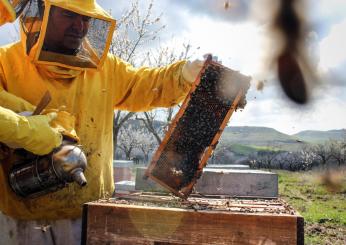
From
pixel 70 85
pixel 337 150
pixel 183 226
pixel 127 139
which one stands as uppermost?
pixel 127 139

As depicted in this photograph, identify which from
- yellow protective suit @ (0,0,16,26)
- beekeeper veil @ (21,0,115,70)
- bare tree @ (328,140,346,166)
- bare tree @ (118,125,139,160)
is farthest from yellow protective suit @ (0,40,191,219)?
bare tree @ (118,125,139,160)

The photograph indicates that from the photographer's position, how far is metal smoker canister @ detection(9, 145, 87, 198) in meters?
2.82

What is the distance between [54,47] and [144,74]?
0.81 metres

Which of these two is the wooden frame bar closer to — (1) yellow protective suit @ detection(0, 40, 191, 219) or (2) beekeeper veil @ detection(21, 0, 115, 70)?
(1) yellow protective suit @ detection(0, 40, 191, 219)

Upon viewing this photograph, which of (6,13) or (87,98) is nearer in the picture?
(6,13)

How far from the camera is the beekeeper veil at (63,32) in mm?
3393

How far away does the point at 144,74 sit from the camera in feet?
12.2

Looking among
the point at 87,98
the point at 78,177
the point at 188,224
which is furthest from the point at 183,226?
the point at 87,98

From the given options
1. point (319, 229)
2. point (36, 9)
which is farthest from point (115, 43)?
point (36, 9)

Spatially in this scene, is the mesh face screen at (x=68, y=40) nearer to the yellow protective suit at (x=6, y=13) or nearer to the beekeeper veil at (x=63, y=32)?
the beekeeper veil at (x=63, y=32)

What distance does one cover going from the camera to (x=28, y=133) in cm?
277

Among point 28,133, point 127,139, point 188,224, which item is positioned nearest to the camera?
point 188,224

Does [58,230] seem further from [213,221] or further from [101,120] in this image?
[213,221]

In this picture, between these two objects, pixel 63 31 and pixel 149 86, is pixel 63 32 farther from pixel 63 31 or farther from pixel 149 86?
pixel 149 86
